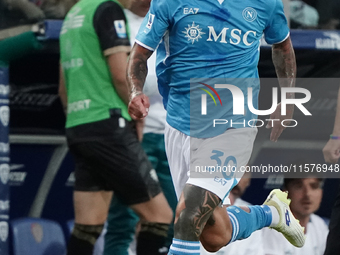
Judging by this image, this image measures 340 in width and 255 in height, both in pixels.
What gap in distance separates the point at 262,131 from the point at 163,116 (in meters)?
1.07

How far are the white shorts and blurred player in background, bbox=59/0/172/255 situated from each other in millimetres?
524

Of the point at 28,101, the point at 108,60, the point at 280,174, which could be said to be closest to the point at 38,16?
the point at 28,101

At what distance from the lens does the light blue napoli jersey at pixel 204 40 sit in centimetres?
349

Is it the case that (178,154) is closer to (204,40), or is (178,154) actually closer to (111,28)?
(204,40)

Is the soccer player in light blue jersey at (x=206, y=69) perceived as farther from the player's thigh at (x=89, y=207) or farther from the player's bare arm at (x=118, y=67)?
the player's thigh at (x=89, y=207)

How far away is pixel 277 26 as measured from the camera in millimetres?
3691

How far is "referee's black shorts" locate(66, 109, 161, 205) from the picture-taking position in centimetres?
412

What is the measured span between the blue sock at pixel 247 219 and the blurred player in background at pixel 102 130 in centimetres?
57

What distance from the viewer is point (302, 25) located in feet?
18.1

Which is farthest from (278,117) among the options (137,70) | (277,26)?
(137,70)
